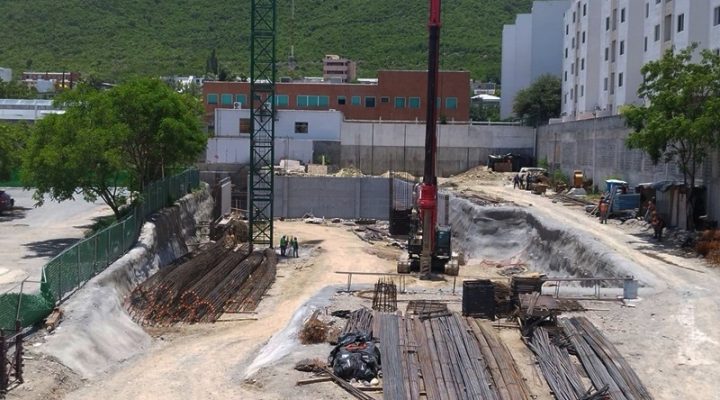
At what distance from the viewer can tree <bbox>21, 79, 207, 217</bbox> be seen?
121ft

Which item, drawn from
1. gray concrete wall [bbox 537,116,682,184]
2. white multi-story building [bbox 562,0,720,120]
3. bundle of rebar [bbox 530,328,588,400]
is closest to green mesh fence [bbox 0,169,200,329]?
bundle of rebar [bbox 530,328,588,400]

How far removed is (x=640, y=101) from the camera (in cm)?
6106

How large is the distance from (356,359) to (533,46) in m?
82.8

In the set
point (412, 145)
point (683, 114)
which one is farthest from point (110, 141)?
point (412, 145)

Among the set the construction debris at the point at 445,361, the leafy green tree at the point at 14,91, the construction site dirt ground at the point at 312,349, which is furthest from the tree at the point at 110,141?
the leafy green tree at the point at 14,91

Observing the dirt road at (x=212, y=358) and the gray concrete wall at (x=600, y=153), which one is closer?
the dirt road at (x=212, y=358)

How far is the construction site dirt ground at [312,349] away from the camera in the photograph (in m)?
18.8

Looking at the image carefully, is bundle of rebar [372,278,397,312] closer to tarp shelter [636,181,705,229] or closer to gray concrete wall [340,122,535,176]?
tarp shelter [636,181,705,229]

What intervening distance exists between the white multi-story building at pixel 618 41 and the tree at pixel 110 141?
27.7 m

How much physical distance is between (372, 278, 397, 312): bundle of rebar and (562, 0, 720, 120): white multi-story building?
2603 cm

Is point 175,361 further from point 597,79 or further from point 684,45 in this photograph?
point 597,79

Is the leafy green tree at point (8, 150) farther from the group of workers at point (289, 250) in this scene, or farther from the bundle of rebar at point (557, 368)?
the bundle of rebar at point (557, 368)

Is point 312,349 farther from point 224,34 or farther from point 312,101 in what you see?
→ point 224,34

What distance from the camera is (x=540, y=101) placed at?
8712 cm
